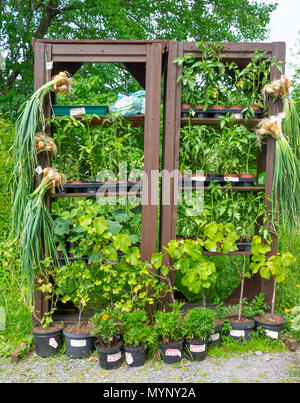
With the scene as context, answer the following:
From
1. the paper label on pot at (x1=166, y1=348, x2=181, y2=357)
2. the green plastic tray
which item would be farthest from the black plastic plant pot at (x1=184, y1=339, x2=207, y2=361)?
the green plastic tray

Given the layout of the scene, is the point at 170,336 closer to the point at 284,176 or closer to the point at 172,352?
the point at 172,352

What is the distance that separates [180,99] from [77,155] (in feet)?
3.41

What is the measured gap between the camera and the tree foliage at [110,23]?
6719 mm

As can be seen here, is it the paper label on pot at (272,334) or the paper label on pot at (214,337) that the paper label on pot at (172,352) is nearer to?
the paper label on pot at (214,337)

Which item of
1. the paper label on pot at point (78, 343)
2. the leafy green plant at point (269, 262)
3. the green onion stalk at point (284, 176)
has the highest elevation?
the green onion stalk at point (284, 176)

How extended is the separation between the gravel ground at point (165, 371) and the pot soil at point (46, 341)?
0.05 metres

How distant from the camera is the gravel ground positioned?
7.50 feet

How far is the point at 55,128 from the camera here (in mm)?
2984

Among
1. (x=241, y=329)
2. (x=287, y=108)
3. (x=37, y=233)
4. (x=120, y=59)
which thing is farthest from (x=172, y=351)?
(x=120, y=59)

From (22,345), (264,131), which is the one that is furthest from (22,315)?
(264,131)

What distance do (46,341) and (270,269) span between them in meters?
1.80

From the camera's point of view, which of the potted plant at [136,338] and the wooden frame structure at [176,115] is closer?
the potted plant at [136,338]

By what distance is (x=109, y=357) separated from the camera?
7.85 ft

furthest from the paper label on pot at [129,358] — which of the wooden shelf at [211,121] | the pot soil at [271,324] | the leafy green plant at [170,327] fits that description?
the wooden shelf at [211,121]
